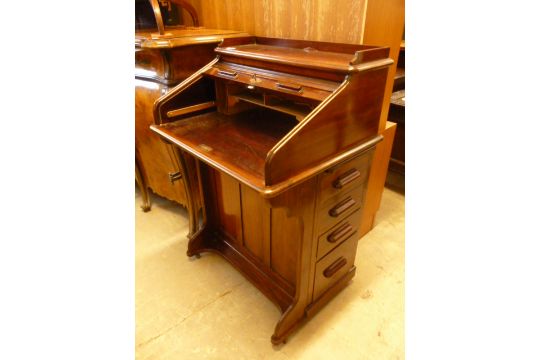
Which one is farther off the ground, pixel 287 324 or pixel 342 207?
pixel 342 207

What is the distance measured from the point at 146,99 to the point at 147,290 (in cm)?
118

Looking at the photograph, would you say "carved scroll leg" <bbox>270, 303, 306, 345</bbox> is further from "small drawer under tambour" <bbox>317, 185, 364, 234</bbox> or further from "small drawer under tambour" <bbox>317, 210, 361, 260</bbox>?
"small drawer under tambour" <bbox>317, 185, 364, 234</bbox>

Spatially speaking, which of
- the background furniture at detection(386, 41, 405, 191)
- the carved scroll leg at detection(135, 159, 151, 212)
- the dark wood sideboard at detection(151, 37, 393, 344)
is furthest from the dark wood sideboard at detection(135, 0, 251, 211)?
the background furniture at detection(386, 41, 405, 191)

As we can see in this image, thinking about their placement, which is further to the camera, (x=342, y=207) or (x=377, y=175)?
(x=377, y=175)

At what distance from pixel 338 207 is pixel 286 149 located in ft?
1.75

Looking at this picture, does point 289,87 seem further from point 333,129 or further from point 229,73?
point 229,73

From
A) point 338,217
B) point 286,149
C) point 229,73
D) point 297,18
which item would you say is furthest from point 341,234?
point 297,18

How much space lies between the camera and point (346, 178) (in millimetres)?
1350

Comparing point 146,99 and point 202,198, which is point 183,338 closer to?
point 202,198

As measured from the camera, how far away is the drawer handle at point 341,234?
1476mm

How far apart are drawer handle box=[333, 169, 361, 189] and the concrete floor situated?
0.81 meters

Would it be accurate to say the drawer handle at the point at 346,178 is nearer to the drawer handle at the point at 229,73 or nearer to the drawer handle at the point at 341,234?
the drawer handle at the point at 341,234

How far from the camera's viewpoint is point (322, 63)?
1.16m

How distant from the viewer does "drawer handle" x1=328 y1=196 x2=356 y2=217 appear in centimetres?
139
